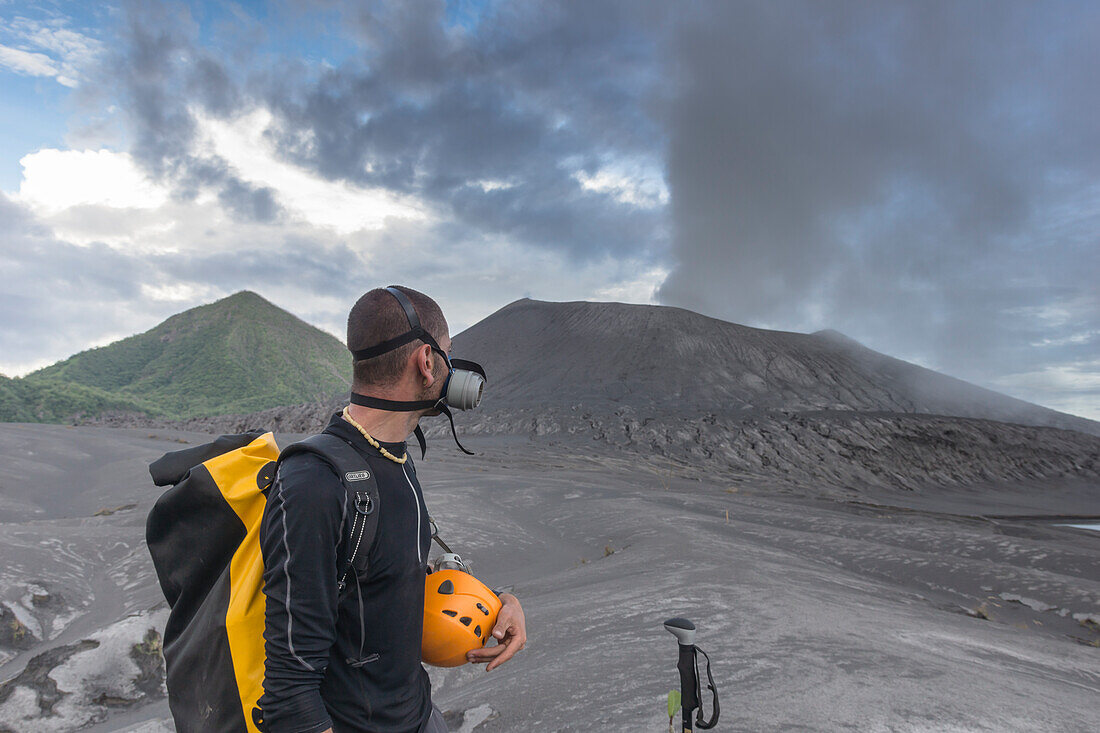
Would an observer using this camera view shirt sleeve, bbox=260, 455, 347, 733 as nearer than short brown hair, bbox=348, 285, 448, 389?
Yes

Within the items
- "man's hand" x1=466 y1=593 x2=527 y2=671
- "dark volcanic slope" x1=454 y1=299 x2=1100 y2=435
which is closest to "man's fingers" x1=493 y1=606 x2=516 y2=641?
"man's hand" x1=466 y1=593 x2=527 y2=671

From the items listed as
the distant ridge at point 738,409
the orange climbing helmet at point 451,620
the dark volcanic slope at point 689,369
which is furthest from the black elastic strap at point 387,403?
the dark volcanic slope at point 689,369

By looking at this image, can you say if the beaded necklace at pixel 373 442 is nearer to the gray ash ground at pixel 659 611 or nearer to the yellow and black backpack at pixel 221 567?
the yellow and black backpack at pixel 221 567

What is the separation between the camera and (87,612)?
7449 mm

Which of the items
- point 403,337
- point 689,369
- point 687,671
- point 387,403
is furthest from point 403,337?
point 689,369

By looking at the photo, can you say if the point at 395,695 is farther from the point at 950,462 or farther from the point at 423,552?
the point at 950,462

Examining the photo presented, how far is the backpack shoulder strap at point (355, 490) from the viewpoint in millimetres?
1655

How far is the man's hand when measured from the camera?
201cm

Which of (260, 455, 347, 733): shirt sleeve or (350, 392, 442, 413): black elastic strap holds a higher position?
(350, 392, 442, 413): black elastic strap

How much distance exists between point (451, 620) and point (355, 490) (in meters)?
0.60

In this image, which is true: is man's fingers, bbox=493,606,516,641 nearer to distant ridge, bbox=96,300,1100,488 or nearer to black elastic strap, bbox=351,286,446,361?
black elastic strap, bbox=351,286,446,361

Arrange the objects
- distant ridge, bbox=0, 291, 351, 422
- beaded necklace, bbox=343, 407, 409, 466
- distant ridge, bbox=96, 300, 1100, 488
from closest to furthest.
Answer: beaded necklace, bbox=343, 407, 409, 466, distant ridge, bbox=96, 300, 1100, 488, distant ridge, bbox=0, 291, 351, 422

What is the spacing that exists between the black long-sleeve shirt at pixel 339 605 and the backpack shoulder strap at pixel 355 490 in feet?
0.06

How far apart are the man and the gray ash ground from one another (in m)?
1.72
